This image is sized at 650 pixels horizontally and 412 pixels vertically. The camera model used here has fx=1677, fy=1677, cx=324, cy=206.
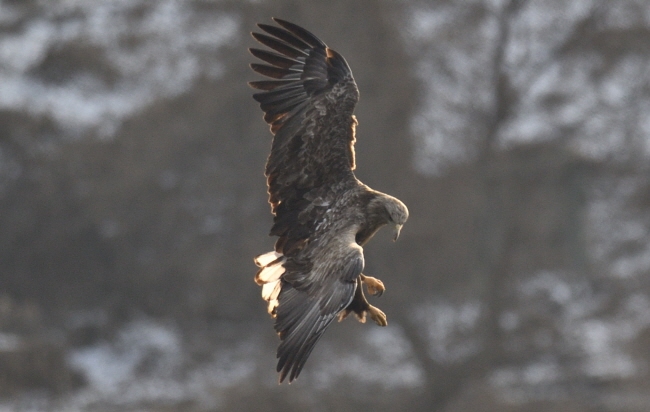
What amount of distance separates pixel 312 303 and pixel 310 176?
3.09ft

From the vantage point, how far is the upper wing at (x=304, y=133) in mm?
8578

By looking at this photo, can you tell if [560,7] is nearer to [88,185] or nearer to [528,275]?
[528,275]

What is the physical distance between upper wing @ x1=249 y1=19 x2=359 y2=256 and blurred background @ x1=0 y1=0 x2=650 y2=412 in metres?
11.3

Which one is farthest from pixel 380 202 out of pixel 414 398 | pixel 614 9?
pixel 614 9

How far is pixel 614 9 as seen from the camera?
71.7 ft

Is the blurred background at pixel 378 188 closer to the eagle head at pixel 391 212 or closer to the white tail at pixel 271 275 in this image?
the white tail at pixel 271 275

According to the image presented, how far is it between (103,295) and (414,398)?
13.7ft

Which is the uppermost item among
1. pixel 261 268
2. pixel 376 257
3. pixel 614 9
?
pixel 614 9

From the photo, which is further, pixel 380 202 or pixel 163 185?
pixel 163 185

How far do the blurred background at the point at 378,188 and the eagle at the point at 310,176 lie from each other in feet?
37.0

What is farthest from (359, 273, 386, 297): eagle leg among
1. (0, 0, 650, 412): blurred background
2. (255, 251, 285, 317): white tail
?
(0, 0, 650, 412): blurred background

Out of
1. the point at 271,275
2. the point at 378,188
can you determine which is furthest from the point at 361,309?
the point at 378,188

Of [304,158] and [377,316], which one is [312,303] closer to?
[377,316]

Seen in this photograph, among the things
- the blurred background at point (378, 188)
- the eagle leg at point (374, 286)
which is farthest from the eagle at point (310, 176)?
the blurred background at point (378, 188)
